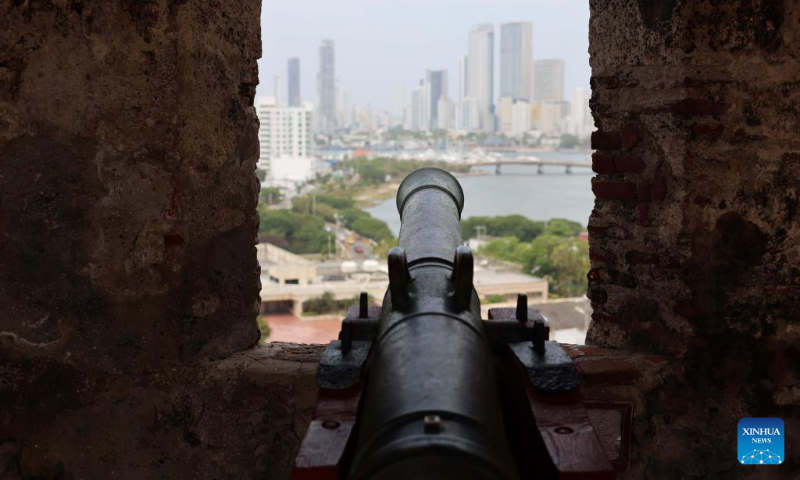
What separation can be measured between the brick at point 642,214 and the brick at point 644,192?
18 millimetres

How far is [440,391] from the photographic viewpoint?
4.69 ft

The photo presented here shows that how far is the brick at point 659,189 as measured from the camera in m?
2.53

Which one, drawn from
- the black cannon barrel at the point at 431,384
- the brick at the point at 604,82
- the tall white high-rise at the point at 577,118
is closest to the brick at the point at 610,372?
the black cannon barrel at the point at 431,384

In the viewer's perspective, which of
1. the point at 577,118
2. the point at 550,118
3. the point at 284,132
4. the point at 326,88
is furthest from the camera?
the point at 326,88

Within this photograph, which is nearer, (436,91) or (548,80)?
(548,80)

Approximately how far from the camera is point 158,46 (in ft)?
7.80

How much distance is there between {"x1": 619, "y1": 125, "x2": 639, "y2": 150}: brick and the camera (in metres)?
2.59

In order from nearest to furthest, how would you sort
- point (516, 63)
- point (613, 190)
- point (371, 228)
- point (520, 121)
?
point (613, 190), point (520, 121), point (516, 63), point (371, 228)

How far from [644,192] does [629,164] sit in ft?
0.36

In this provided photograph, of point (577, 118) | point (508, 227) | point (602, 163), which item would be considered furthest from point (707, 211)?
point (508, 227)

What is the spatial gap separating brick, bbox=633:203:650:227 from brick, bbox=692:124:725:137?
0.97 feet

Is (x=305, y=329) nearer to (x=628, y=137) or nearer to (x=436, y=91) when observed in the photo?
(x=628, y=137)

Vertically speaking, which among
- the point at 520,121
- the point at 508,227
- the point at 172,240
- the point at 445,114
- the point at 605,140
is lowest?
the point at 508,227

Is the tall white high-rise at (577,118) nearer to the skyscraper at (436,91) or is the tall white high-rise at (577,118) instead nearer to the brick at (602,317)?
the skyscraper at (436,91)
